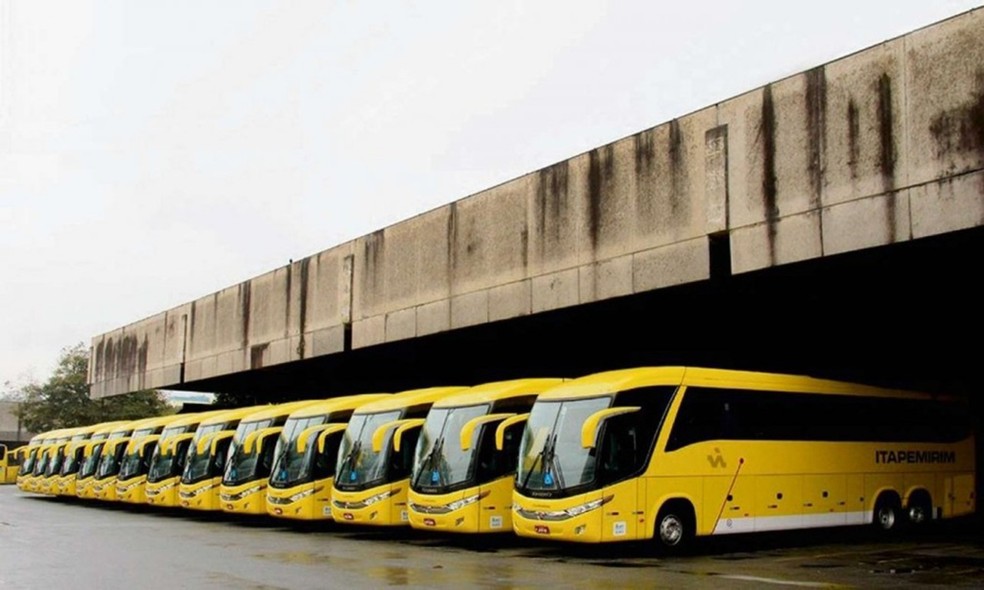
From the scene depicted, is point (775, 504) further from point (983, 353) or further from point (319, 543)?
point (983, 353)

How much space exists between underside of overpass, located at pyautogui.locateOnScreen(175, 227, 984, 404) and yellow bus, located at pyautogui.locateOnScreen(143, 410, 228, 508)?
3.38m

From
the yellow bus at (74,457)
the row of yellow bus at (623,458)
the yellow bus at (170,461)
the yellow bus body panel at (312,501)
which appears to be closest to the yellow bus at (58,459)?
the yellow bus at (74,457)

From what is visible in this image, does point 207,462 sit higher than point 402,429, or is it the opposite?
point 402,429

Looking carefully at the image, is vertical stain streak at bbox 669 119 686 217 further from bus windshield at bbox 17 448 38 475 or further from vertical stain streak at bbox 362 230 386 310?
bus windshield at bbox 17 448 38 475

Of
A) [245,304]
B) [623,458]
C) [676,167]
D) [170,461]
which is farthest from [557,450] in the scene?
[245,304]

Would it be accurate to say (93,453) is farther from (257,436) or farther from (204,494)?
(257,436)

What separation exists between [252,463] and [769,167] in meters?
13.9

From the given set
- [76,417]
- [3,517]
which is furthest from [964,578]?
[76,417]

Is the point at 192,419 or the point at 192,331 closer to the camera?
the point at 192,419

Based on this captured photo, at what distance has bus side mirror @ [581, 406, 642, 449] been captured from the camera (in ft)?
53.5

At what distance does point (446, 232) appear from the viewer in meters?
24.2

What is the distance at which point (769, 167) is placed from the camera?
664 inches

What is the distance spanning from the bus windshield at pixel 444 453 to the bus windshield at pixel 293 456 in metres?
4.07

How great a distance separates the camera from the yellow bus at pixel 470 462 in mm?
18641
